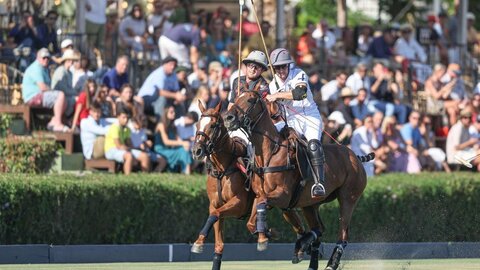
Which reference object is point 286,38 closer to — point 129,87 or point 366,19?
point 129,87

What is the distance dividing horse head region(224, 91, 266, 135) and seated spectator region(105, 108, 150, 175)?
6.17 metres

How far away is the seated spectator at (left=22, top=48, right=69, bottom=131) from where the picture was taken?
2127 centimetres

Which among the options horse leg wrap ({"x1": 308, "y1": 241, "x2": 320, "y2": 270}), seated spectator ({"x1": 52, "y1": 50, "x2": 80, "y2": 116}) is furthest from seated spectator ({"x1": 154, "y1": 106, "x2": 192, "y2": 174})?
horse leg wrap ({"x1": 308, "y1": 241, "x2": 320, "y2": 270})

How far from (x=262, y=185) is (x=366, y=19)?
108ft

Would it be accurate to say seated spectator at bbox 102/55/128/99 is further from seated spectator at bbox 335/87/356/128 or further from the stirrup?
the stirrup

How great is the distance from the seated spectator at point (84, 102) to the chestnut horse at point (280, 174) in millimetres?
5959

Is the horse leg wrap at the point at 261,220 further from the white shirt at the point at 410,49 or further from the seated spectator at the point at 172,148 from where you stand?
the white shirt at the point at 410,49

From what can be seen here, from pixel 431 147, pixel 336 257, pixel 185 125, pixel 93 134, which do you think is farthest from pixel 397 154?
pixel 336 257

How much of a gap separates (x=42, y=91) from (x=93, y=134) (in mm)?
1062

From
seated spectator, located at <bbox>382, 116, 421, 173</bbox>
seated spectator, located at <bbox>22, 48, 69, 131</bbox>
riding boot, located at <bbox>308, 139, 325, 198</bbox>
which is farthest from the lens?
seated spectator, located at <bbox>382, 116, 421, 173</bbox>

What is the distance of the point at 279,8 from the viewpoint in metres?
26.3

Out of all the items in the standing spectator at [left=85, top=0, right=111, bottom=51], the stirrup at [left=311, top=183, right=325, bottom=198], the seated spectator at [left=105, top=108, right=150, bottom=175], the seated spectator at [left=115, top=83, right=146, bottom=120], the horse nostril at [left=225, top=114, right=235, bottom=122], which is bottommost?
the seated spectator at [left=105, top=108, right=150, bottom=175]

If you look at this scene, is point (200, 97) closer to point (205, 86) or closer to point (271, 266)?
Answer: point (205, 86)

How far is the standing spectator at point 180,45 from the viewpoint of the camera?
24.4m
